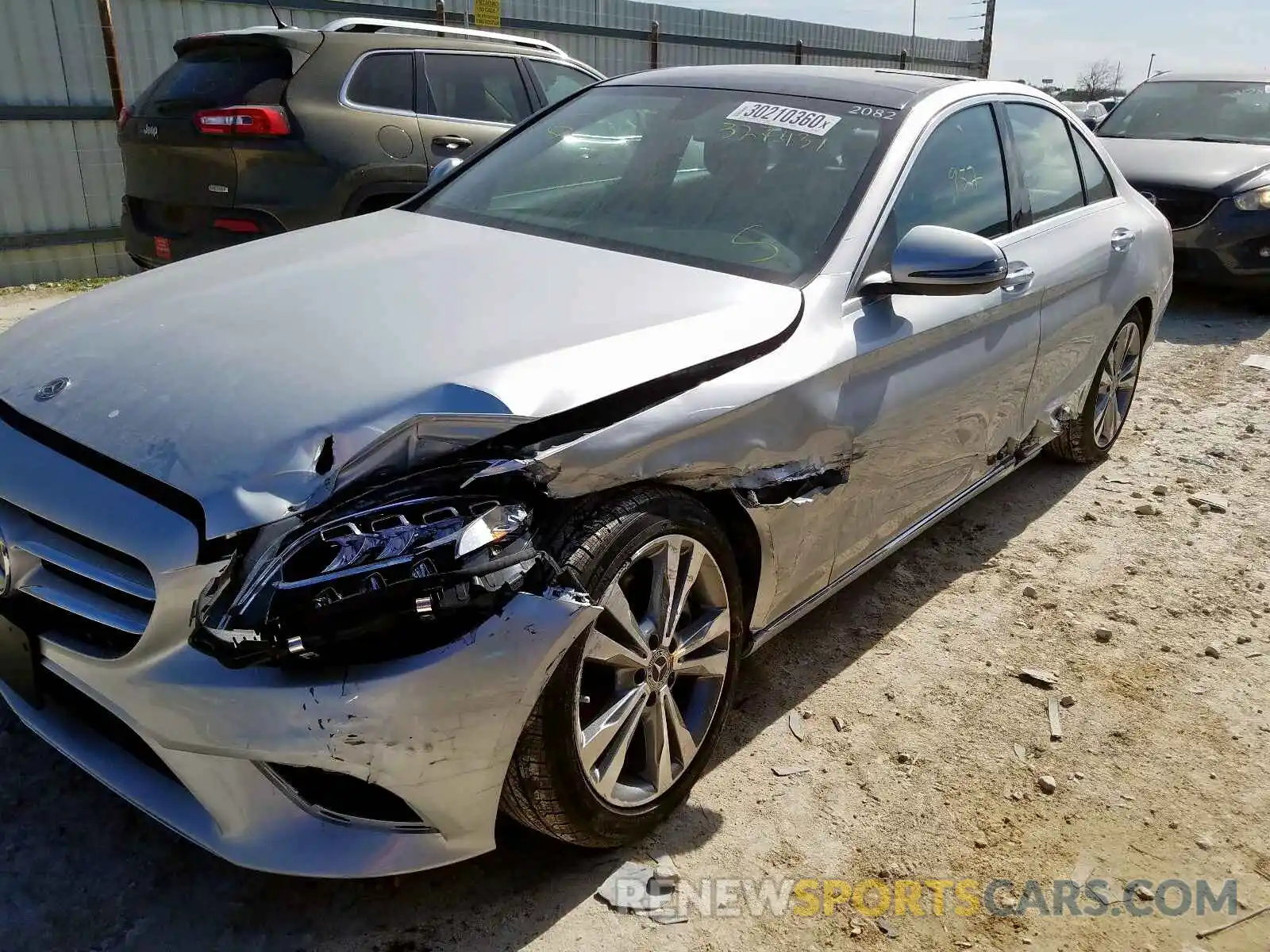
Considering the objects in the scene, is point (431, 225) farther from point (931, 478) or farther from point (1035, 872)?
point (1035, 872)

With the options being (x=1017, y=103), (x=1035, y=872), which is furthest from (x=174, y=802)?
(x=1017, y=103)

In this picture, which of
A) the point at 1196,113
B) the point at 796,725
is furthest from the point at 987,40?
the point at 796,725

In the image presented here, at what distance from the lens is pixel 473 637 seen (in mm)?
1859

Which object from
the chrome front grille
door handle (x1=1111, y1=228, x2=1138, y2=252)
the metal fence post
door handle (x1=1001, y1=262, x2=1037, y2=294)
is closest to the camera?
the chrome front grille

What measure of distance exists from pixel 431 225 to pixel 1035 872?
98.8 inches

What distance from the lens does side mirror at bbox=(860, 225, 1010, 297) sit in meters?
2.74

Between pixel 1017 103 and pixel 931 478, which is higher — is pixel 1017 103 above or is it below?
above

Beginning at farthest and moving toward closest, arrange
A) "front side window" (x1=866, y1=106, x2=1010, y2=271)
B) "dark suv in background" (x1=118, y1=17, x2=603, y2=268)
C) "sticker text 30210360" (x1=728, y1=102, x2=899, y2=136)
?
"dark suv in background" (x1=118, y1=17, x2=603, y2=268)
"sticker text 30210360" (x1=728, y1=102, x2=899, y2=136)
"front side window" (x1=866, y1=106, x2=1010, y2=271)

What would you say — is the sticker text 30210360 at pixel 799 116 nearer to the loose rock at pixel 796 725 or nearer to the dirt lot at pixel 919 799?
the dirt lot at pixel 919 799

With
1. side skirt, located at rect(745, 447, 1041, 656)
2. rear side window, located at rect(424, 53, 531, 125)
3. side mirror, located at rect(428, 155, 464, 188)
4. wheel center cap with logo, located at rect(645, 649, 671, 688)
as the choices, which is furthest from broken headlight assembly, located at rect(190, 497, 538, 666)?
rear side window, located at rect(424, 53, 531, 125)

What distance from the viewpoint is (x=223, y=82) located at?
5.80 m

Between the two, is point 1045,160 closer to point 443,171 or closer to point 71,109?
point 443,171

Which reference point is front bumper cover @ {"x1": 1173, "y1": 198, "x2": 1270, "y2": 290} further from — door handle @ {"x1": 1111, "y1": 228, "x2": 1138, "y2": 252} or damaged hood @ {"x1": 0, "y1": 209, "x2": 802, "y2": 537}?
damaged hood @ {"x1": 0, "y1": 209, "x2": 802, "y2": 537}

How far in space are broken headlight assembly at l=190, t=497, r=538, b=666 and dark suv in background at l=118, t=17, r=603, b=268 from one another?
165 inches
